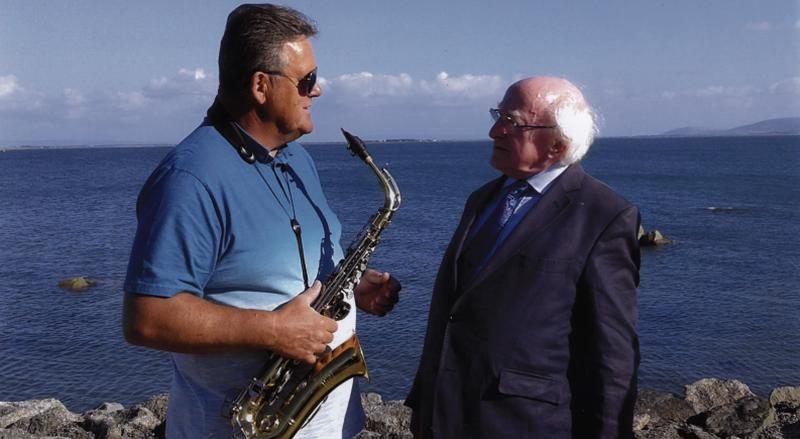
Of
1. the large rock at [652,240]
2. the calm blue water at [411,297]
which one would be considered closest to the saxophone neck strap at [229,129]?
the calm blue water at [411,297]

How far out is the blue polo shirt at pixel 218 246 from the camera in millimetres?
2812

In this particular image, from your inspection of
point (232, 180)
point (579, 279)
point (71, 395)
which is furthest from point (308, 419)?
point (71, 395)

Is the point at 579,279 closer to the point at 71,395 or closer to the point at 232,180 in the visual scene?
the point at 232,180

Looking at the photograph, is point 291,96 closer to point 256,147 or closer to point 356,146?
point 256,147

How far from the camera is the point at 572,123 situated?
3.72 meters

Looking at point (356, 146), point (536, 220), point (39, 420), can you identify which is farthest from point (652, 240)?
point (536, 220)

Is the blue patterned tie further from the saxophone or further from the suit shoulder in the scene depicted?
the saxophone

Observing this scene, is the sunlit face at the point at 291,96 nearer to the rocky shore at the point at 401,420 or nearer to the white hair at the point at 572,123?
A: the white hair at the point at 572,123

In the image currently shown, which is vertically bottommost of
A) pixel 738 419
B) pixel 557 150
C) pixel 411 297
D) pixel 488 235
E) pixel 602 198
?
pixel 411 297

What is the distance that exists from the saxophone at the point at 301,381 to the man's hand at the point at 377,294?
15cm

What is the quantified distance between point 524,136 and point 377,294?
1182 mm

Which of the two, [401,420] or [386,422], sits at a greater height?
[386,422]

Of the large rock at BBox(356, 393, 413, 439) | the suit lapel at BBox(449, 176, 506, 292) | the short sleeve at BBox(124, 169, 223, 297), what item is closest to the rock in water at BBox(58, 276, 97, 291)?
the large rock at BBox(356, 393, 413, 439)

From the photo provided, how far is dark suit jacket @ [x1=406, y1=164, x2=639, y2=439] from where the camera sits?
3471 mm
